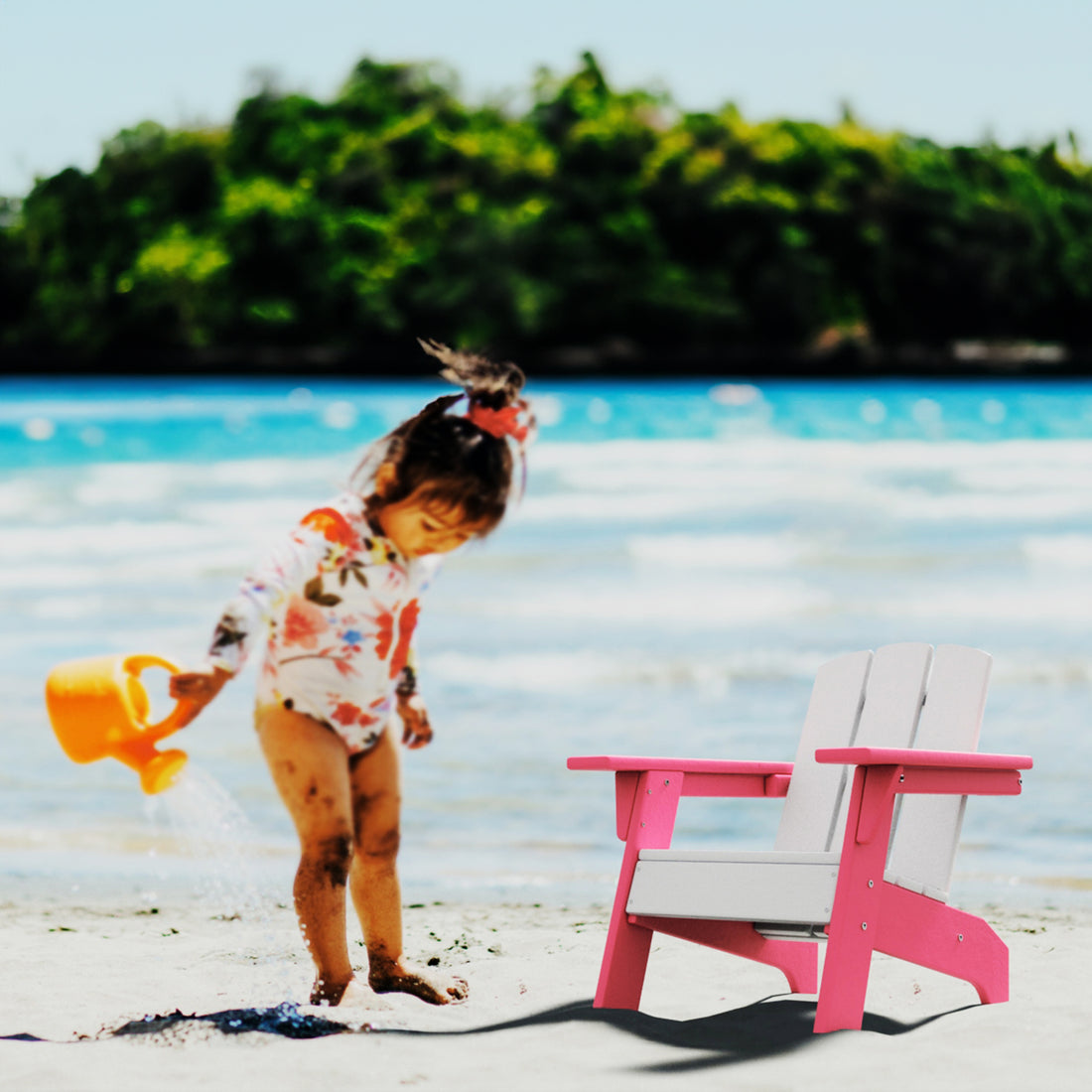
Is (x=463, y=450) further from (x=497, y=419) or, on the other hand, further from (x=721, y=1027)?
(x=721, y=1027)

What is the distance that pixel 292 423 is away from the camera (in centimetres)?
3397

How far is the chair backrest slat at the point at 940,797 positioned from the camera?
11.5 feet

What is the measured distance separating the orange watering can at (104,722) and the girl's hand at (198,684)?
91mm

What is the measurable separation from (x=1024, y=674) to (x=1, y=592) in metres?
7.03

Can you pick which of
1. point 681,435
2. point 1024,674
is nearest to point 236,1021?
point 1024,674

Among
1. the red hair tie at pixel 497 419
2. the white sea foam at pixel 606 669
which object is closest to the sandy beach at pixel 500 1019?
the red hair tie at pixel 497 419

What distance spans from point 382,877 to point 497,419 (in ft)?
3.43

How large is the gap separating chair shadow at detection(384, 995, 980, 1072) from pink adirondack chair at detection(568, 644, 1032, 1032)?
8 centimetres

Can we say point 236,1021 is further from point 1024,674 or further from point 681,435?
point 681,435

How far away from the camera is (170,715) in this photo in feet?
10.5

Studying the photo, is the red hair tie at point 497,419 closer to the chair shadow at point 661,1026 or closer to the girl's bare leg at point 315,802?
the girl's bare leg at point 315,802

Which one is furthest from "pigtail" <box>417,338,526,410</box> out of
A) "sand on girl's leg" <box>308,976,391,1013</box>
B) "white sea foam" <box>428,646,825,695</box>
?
"white sea foam" <box>428,646,825,695</box>

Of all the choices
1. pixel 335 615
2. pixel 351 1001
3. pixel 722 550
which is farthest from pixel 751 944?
pixel 722 550

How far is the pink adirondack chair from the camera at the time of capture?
329cm
